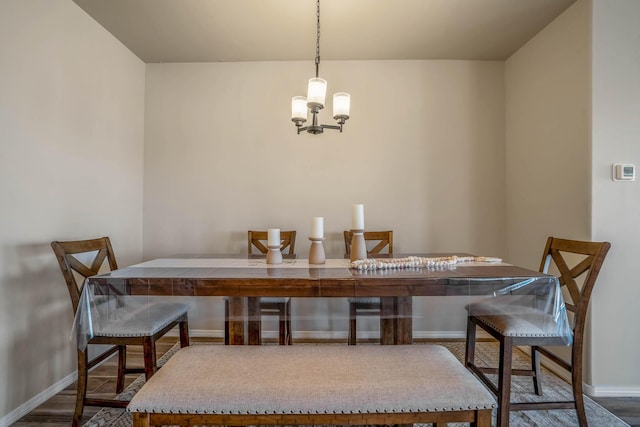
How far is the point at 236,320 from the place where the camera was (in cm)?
152

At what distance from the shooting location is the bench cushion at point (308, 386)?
3.34ft

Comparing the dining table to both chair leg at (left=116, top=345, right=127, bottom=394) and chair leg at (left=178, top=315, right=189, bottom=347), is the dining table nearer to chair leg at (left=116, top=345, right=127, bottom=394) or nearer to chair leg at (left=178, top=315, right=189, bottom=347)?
chair leg at (left=178, top=315, right=189, bottom=347)

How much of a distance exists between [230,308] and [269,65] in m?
2.28

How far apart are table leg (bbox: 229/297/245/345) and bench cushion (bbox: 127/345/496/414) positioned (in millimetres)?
266

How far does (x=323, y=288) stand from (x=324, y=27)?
1973 millimetres

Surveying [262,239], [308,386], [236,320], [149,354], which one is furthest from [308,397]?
[262,239]

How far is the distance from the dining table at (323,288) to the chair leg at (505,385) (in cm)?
21

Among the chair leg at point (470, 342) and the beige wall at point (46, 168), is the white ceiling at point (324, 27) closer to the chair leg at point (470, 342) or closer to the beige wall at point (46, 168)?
the beige wall at point (46, 168)

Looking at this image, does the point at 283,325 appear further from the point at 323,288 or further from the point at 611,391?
the point at 611,391

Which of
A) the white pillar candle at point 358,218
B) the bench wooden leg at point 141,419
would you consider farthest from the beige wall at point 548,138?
the bench wooden leg at point 141,419

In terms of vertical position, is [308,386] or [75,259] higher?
[75,259]

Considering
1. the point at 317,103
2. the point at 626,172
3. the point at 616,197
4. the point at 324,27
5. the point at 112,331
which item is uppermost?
the point at 324,27

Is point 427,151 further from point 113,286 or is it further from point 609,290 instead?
point 113,286

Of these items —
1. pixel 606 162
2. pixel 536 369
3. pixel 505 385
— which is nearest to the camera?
pixel 505 385
